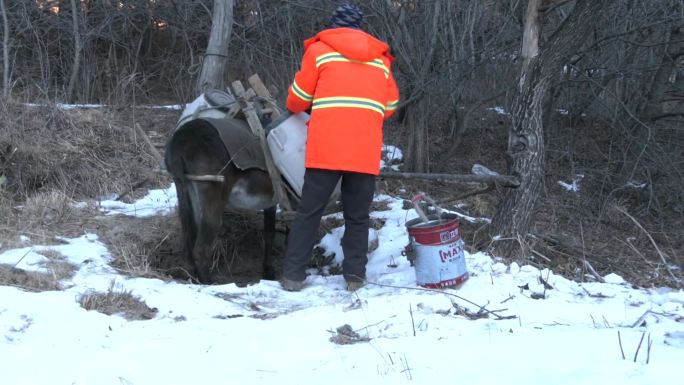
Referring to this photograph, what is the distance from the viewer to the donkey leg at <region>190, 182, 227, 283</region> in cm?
505

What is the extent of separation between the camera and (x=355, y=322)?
12.5 ft

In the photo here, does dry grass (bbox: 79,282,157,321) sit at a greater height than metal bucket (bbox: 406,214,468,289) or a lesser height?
lesser

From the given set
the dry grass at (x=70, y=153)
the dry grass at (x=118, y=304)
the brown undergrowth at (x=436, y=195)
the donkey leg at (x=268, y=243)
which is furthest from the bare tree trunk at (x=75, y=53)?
the dry grass at (x=118, y=304)

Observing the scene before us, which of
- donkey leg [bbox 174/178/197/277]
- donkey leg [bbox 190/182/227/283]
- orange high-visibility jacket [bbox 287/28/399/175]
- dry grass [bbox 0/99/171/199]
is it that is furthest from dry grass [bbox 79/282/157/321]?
dry grass [bbox 0/99/171/199]

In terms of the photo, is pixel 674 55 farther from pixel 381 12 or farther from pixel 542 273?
pixel 542 273

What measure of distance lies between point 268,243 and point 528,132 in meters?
2.47

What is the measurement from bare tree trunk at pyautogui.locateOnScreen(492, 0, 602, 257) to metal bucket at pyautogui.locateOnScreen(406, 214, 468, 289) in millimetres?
827

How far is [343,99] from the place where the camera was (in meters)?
4.50

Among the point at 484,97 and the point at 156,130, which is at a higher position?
the point at 484,97

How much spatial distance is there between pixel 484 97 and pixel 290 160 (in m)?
3.46

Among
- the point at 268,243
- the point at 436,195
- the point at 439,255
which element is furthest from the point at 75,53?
the point at 439,255

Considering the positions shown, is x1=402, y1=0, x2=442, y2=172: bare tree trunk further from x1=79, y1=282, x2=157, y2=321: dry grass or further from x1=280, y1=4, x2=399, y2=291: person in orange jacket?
x1=79, y1=282, x2=157, y2=321: dry grass

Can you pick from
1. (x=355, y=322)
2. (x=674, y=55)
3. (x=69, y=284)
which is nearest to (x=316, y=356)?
(x=355, y=322)

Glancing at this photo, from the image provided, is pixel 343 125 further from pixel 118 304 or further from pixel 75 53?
pixel 75 53
